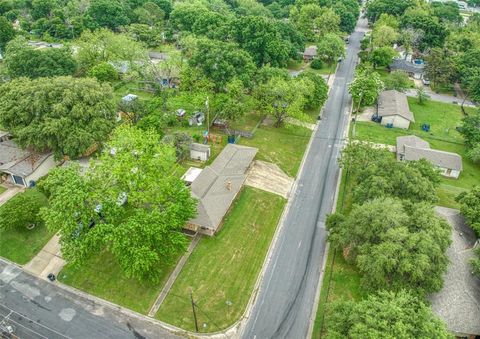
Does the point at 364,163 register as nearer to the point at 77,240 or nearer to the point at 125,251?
the point at 125,251

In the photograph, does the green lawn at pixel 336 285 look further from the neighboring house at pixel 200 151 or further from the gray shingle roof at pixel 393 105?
the gray shingle roof at pixel 393 105

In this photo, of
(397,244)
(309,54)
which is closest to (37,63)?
(309,54)

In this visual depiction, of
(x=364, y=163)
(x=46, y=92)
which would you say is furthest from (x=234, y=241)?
(x=46, y=92)

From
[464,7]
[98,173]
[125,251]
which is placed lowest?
[464,7]

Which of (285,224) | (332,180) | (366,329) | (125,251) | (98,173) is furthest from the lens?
(332,180)

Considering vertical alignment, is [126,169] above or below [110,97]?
above

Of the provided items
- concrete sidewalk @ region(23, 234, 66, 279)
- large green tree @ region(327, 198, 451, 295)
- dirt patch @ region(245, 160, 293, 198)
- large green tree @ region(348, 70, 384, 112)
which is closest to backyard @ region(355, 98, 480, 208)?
large green tree @ region(348, 70, 384, 112)

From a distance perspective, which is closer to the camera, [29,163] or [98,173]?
[98,173]
